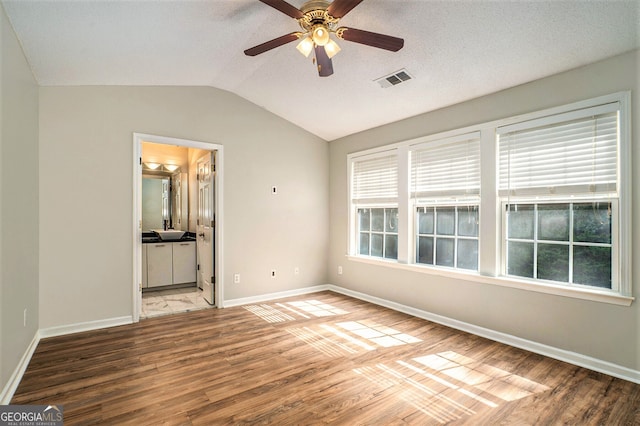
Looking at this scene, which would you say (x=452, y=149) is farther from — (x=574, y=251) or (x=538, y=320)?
(x=538, y=320)

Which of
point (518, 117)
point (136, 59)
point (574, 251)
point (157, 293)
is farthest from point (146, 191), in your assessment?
point (574, 251)

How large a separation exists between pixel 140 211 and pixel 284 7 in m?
2.92

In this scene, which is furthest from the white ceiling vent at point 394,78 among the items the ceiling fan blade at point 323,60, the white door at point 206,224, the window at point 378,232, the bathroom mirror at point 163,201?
the bathroom mirror at point 163,201

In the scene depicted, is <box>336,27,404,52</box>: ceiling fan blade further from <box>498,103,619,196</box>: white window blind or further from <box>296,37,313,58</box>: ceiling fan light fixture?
<box>498,103,619,196</box>: white window blind

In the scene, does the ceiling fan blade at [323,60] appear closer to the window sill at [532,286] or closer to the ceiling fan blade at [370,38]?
the ceiling fan blade at [370,38]

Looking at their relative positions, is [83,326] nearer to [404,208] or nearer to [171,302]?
[171,302]

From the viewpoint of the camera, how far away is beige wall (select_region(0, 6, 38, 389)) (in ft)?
7.04

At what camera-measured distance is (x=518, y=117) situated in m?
3.16

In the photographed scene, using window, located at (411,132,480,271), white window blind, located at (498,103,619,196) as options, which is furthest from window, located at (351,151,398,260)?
white window blind, located at (498,103,619,196)

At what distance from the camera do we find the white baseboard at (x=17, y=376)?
84.6 inches

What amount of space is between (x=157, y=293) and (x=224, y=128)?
9.68 feet

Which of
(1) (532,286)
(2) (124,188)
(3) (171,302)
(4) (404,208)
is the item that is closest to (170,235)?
(3) (171,302)

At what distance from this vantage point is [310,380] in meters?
2.53

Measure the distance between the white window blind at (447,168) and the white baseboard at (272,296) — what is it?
2.33 metres
